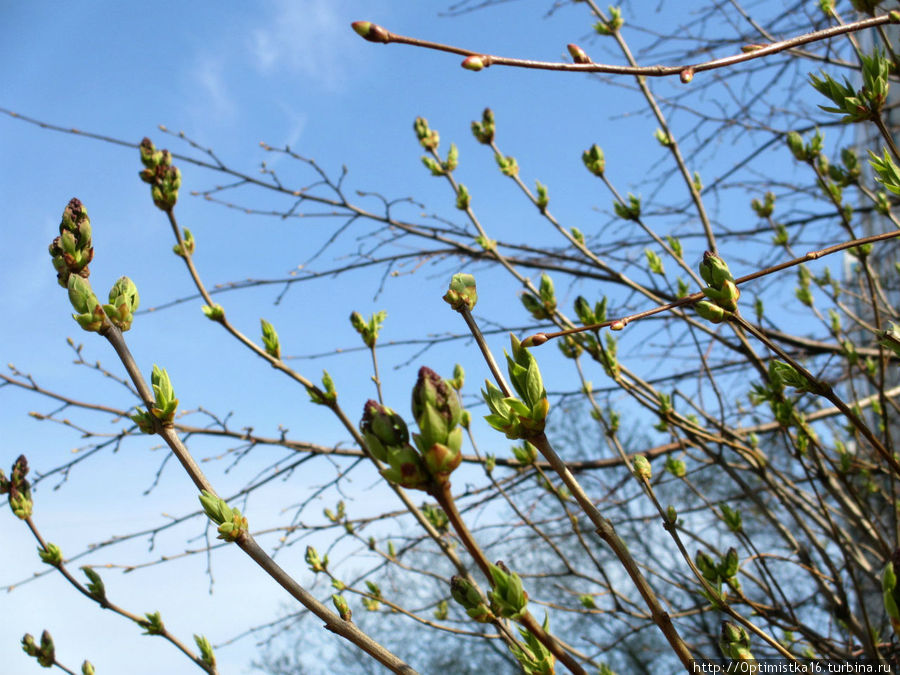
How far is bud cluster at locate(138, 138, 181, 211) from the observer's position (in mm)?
1805

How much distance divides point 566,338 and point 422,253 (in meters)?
1.47

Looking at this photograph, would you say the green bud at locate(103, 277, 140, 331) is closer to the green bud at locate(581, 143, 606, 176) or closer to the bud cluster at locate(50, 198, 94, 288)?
the bud cluster at locate(50, 198, 94, 288)

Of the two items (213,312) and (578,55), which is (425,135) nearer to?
(213,312)

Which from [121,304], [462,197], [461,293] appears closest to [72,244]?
[121,304]

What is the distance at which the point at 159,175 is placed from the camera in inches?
71.4

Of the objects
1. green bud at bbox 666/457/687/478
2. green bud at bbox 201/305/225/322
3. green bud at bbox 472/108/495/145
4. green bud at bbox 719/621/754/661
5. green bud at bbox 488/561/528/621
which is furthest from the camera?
green bud at bbox 472/108/495/145

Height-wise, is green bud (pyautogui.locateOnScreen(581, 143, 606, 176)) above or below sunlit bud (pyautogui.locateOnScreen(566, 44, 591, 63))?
above

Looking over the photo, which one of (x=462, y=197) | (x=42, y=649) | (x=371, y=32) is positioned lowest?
(x=42, y=649)

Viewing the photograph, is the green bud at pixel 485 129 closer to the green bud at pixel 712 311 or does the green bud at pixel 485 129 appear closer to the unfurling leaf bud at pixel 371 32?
the green bud at pixel 712 311

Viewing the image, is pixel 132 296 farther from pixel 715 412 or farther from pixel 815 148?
pixel 715 412

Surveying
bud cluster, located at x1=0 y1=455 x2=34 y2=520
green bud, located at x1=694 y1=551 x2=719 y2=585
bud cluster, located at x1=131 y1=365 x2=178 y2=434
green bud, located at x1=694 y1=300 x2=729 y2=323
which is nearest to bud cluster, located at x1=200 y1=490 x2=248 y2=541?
bud cluster, located at x1=131 y1=365 x2=178 y2=434

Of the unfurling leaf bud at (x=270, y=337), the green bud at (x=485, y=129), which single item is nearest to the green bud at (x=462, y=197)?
the green bud at (x=485, y=129)

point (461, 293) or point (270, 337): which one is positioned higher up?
point (270, 337)

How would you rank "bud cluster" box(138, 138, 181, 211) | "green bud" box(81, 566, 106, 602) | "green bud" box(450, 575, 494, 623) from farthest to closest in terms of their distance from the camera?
"bud cluster" box(138, 138, 181, 211) → "green bud" box(81, 566, 106, 602) → "green bud" box(450, 575, 494, 623)
